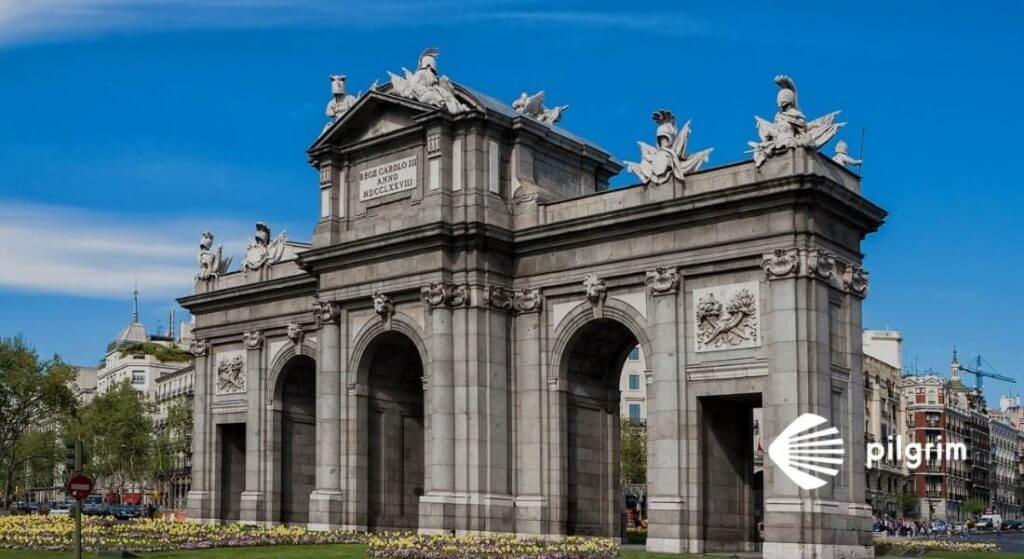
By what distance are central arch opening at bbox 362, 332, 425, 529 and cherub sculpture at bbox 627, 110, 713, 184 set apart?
1164 cm

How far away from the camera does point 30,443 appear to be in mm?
120125

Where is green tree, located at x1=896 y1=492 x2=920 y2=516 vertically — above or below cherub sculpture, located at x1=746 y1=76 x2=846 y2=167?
below

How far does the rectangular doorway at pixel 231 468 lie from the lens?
61.1 m

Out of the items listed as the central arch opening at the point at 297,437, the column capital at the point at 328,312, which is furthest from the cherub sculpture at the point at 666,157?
the central arch opening at the point at 297,437

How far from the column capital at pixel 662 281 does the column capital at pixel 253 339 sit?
22.0 m

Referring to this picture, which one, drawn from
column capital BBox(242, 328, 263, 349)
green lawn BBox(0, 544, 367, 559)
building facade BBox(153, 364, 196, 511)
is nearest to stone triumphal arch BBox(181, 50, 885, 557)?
column capital BBox(242, 328, 263, 349)

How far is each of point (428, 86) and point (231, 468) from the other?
912 inches

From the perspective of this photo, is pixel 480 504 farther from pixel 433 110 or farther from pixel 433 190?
pixel 433 110

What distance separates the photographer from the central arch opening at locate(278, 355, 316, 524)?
5828 cm

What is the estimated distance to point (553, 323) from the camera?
155 feet

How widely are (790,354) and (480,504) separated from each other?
12.7m

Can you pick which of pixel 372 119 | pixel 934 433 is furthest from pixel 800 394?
pixel 934 433

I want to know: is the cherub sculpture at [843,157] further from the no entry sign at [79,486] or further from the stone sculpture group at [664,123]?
the no entry sign at [79,486]

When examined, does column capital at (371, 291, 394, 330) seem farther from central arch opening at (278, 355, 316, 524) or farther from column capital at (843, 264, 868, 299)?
column capital at (843, 264, 868, 299)
